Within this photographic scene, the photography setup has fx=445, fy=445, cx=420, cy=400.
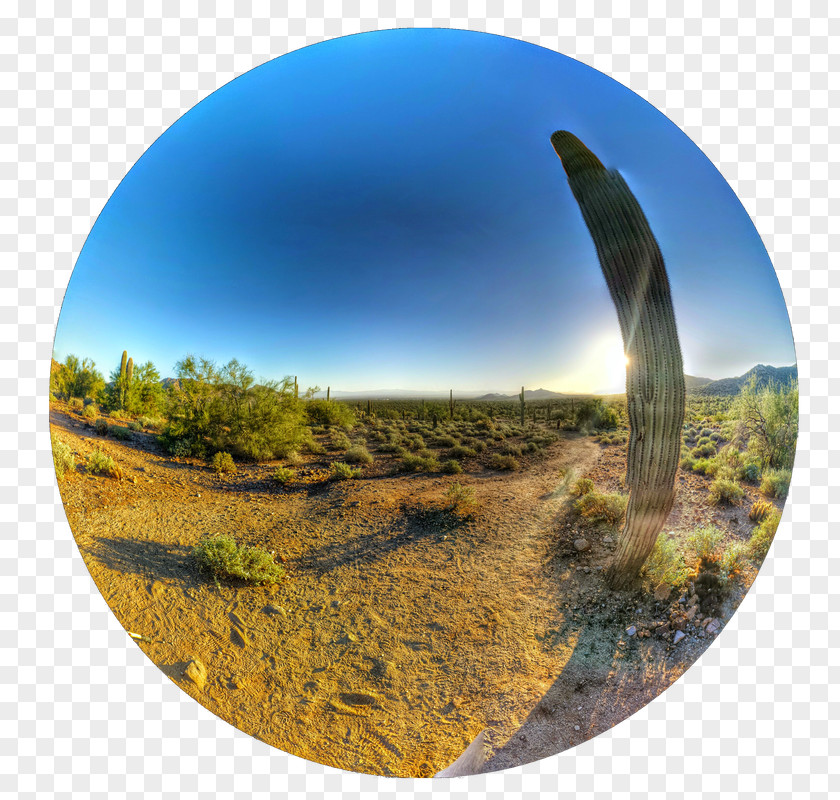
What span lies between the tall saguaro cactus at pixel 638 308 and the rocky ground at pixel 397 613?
20 cm

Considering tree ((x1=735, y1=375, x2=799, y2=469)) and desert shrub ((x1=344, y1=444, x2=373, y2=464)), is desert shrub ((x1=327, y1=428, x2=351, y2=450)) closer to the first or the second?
desert shrub ((x1=344, y1=444, x2=373, y2=464))

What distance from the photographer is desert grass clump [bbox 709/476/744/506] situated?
2.69m

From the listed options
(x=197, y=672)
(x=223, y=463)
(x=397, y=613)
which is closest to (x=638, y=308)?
(x=397, y=613)

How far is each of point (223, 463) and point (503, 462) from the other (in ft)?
5.13

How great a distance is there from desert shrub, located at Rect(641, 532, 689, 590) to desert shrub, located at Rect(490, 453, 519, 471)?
1149mm

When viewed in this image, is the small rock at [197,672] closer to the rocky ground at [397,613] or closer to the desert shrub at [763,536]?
the rocky ground at [397,613]

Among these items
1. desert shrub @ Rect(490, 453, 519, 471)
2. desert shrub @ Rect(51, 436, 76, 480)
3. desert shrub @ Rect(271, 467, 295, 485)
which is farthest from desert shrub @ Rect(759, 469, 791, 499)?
desert shrub @ Rect(51, 436, 76, 480)

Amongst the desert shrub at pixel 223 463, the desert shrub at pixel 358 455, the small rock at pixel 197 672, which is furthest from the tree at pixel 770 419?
the small rock at pixel 197 672

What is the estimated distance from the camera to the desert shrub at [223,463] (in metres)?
2.52

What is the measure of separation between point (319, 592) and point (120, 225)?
2642mm

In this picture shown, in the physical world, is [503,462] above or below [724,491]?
above

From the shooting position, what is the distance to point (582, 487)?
2516 millimetres

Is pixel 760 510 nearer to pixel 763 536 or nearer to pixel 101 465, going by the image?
pixel 763 536

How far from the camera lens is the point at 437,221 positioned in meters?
2.32
